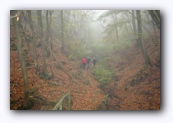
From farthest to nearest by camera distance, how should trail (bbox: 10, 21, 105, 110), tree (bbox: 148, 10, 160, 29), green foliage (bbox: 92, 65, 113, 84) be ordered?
green foliage (bbox: 92, 65, 113, 84) → tree (bbox: 148, 10, 160, 29) → trail (bbox: 10, 21, 105, 110)

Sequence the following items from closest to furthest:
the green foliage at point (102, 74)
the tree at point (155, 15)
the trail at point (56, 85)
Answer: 1. the trail at point (56, 85)
2. the tree at point (155, 15)
3. the green foliage at point (102, 74)

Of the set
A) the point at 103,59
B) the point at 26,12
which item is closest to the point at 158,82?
the point at 103,59

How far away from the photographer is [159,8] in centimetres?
504

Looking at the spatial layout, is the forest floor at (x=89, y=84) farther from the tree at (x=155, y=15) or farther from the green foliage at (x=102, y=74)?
the tree at (x=155, y=15)

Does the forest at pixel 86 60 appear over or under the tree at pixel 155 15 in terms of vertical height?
under

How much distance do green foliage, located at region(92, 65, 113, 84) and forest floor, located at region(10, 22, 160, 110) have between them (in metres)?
0.15

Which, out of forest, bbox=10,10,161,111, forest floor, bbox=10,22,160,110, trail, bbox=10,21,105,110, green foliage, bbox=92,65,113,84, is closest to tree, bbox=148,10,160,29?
forest, bbox=10,10,161,111

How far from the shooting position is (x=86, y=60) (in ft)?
17.5

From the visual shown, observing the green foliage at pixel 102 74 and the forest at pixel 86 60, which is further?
the green foliage at pixel 102 74

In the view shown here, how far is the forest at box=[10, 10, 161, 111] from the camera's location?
4934mm

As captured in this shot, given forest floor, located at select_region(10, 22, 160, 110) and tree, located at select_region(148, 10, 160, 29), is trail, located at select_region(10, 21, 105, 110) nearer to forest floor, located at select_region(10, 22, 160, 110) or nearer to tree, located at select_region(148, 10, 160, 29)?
forest floor, located at select_region(10, 22, 160, 110)

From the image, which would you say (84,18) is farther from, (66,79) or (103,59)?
(66,79)

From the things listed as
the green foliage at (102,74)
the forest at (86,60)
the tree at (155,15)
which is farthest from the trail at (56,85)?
the tree at (155,15)

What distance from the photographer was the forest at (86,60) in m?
4.93
